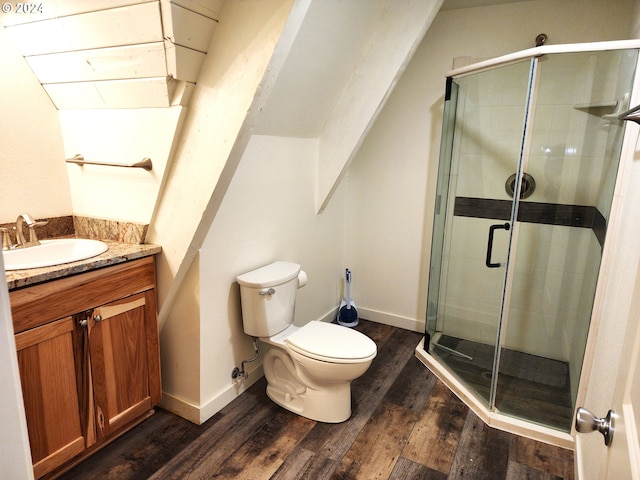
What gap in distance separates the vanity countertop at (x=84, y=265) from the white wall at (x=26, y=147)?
1.31ft

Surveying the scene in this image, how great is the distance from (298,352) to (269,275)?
432 mm

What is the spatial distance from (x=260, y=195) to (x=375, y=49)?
1.04 m

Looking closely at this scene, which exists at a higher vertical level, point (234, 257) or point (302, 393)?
point (234, 257)

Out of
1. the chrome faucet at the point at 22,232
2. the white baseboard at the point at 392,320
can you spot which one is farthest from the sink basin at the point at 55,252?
the white baseboard at the point at 392,320

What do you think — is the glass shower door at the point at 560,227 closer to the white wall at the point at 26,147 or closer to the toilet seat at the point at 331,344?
the toilet seat at the point at 331,344

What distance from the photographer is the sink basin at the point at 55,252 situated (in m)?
1.68

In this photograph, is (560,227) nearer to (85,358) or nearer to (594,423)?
(594,423)

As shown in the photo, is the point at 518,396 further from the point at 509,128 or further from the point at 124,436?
the point at 124,436

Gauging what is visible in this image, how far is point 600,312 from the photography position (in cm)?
189

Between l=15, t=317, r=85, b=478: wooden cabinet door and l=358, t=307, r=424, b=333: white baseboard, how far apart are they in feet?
7.30

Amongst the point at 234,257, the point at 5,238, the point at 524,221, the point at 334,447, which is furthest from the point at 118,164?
the point at 524,221

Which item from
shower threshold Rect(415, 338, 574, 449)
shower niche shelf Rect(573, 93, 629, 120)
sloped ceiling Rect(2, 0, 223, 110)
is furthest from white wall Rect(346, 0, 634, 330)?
sloped ceiling Rect(2, 0, 223, 110)

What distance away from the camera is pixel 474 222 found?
2672mm

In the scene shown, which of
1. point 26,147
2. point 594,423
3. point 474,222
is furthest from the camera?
point 474,222
